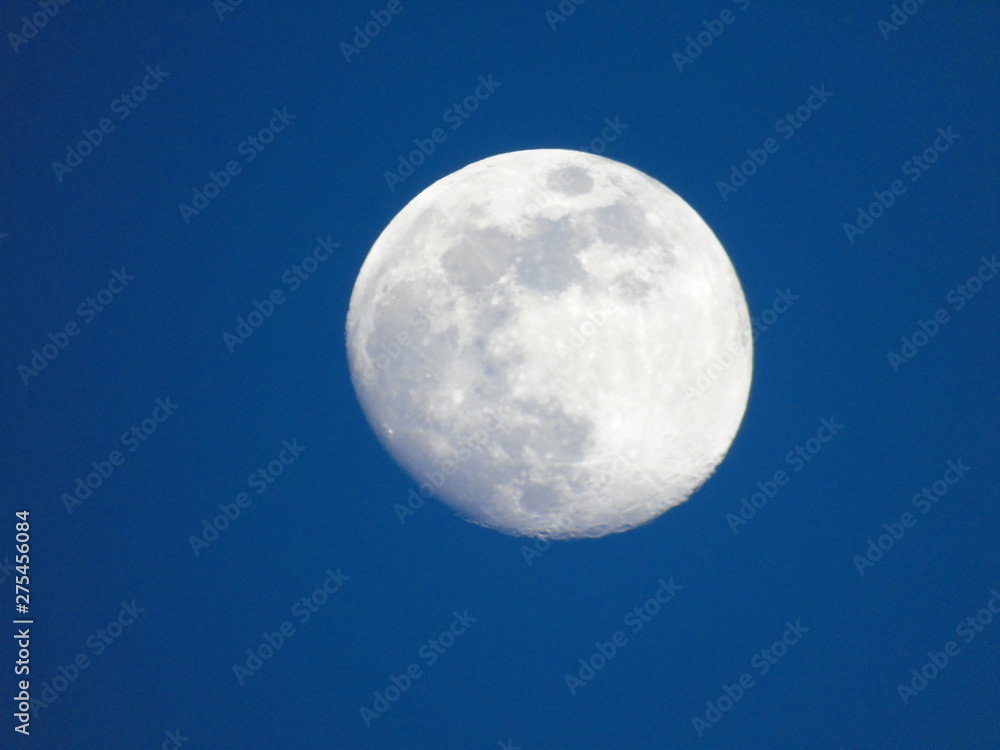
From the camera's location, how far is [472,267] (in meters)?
5.96

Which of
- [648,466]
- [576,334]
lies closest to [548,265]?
[576,334]

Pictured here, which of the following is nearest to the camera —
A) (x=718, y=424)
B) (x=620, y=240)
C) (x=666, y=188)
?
(x=620, y=240)

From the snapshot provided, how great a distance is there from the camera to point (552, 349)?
18.7 feet

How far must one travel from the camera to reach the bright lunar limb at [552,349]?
5.77 meters

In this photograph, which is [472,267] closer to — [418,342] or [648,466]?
[418,342]

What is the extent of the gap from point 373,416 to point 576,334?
219cm

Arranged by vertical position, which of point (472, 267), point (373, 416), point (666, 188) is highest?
point (666, 188)

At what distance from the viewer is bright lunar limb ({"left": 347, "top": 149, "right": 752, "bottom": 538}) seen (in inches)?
227

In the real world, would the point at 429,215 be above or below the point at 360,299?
above

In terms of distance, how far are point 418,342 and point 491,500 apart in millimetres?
1528

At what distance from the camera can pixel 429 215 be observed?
21.8 ft

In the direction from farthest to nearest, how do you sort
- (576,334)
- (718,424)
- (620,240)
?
(718,424)
(620,240)
(576,334)

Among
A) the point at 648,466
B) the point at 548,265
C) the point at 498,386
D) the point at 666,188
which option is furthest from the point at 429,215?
the point at 648,466

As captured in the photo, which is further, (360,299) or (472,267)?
(360,299)
